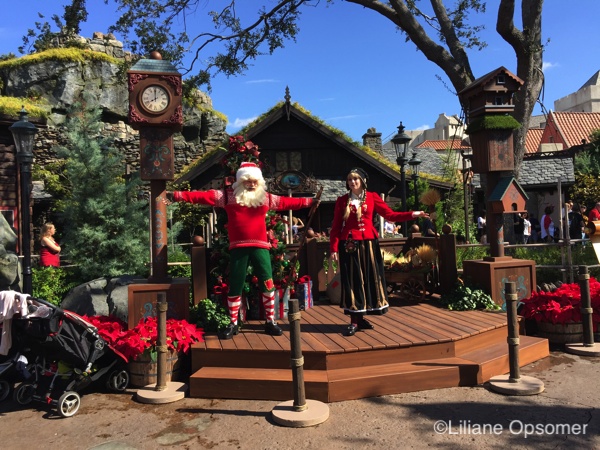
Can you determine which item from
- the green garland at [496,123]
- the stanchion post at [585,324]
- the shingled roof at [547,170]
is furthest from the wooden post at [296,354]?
the shingled roof at [547,170]

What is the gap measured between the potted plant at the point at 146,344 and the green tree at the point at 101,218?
5770mm

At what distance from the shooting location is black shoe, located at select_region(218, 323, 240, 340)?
5.12 metres

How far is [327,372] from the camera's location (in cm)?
445

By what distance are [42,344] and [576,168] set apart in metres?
24.7

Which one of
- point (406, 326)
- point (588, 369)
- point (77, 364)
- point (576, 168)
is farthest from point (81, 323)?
point (576, 168)

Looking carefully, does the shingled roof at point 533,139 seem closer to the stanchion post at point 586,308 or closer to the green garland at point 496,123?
the green garland at point 496,123

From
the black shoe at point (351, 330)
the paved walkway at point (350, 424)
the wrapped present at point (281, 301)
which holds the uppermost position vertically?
the wrapped present at point (281, 301)

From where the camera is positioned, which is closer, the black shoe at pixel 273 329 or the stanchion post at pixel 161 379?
the stanchion post at pixel 161 379

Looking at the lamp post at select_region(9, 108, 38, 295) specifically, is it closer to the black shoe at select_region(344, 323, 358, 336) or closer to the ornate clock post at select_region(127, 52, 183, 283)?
the ornate clock post at select_region(127, 52, 183, 283)

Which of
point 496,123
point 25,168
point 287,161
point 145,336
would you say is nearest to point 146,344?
point 145,336

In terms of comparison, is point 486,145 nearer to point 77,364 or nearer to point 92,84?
point 77,364

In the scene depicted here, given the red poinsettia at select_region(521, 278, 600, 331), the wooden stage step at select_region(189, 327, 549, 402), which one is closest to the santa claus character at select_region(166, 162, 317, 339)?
the wooden stage step at select_region(189, 327, 549, 402)

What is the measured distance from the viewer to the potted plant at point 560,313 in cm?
582

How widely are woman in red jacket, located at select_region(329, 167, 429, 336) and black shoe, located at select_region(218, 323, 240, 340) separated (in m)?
1.20
